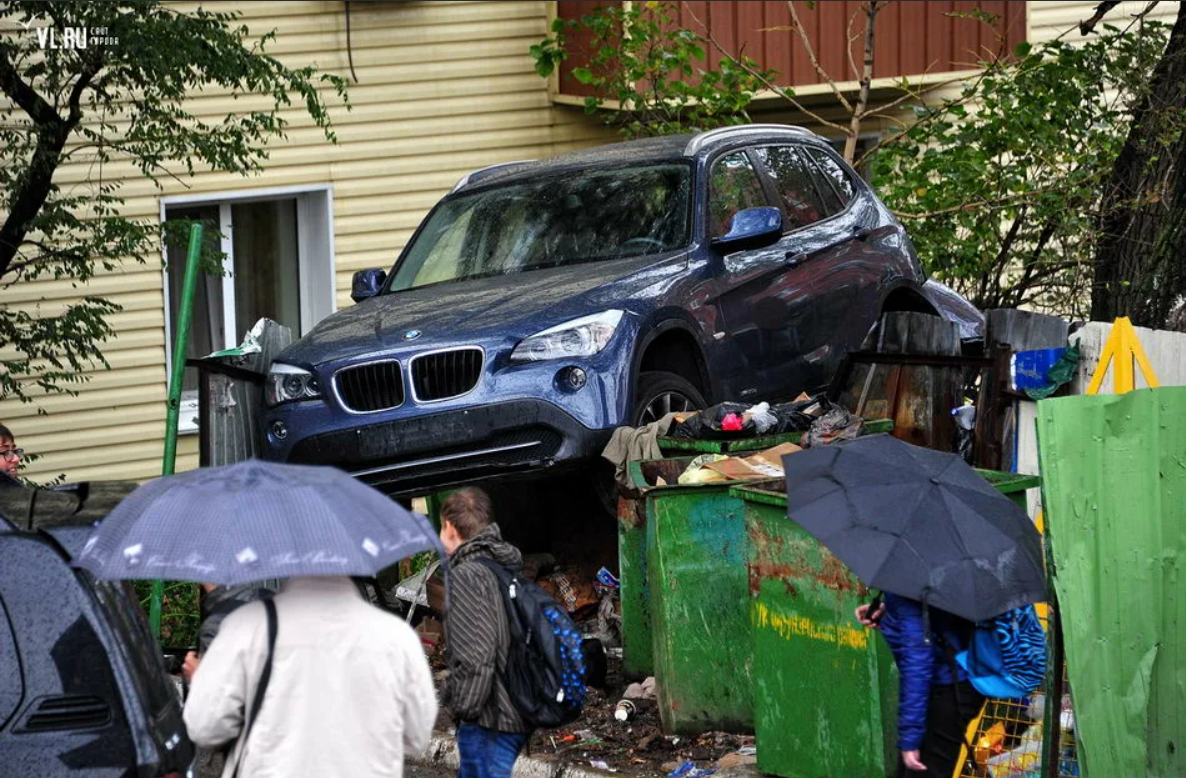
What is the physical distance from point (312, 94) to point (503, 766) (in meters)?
7.17

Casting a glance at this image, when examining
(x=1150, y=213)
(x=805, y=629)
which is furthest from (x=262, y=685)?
(x=1150, y=213)

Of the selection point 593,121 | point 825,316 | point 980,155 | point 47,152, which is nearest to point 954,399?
point 825,316

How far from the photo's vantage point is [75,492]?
190 inches

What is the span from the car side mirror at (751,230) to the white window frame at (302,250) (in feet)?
21.4

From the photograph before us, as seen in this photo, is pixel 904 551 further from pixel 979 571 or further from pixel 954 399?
pixel 954 399

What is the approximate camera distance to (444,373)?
29.2 ft

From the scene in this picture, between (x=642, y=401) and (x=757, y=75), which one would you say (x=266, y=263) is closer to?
(x=757, y=75)

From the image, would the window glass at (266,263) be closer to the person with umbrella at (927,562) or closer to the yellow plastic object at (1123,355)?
the yellow plastic object at (1123,355)

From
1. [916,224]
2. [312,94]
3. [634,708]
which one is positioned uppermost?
[312,94]

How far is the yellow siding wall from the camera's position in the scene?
Answer: 14.8m

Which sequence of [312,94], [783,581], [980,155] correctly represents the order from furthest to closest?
[980,155]
[312,94]
[783,581]

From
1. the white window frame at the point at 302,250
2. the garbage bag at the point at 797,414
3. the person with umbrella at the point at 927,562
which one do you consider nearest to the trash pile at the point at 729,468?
the garbage bag at the point at 797,414

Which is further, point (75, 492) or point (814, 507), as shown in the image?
point (814, 507)

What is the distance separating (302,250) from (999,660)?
11178mm
